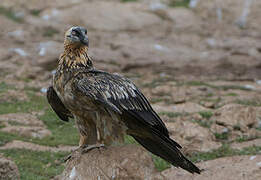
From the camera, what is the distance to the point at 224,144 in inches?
390

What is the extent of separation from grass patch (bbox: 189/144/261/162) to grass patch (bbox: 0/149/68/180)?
85.2 inches

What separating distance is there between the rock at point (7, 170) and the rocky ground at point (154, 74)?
1 centimetres

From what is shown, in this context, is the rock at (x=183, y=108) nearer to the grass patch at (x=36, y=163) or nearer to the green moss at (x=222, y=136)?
the green moss at (x=222, y=136)

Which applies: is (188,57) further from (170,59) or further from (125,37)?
(125,37)

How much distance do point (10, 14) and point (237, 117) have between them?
13.6 metres

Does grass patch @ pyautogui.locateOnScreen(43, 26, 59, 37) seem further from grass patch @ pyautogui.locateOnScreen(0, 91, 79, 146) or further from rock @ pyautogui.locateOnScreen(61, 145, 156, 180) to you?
rock @ pyautogui.locateOnScreen(61, 145, 156, 180)

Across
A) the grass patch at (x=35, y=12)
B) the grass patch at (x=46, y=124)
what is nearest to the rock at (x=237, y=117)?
the grass patch at (x=46, y=124)

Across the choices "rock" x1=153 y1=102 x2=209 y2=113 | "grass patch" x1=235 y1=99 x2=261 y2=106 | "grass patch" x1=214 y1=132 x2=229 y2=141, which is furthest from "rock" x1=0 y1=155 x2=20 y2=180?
"grass patch" x1=235 y1=99 x2=261 y2=106

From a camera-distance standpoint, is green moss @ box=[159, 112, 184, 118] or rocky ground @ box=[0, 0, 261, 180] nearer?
rocky ground @ box=[0, 0, 261, 180]

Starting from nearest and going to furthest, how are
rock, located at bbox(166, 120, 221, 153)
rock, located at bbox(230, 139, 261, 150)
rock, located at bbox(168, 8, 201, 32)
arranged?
rock, located at bbox(166, 120, 221, 153) → rock, located at bbox(230, 139, 261, 150) → rock, located at bbox(168, 8, 201, 32)

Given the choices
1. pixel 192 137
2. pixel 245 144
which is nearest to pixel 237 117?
pixel 245 144

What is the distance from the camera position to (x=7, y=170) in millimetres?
7723

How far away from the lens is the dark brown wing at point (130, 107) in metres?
6.01

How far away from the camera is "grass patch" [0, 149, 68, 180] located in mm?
8625
